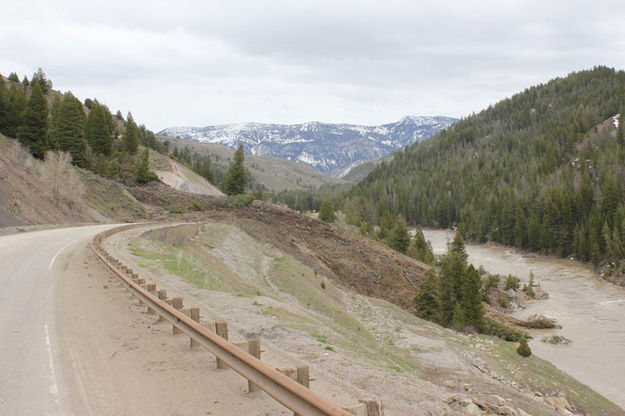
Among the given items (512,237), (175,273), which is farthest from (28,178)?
(512,237)

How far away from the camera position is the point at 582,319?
3956cm

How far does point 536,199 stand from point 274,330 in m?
118

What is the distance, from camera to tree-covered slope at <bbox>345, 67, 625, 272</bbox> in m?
92.6

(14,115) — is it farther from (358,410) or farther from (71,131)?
(358,410)

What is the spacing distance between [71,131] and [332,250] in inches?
1766

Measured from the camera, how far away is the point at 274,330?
10.5 m

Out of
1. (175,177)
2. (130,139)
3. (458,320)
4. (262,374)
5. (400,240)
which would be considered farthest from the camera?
(175,177)

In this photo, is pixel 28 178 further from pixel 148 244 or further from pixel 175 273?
pixel 175 273

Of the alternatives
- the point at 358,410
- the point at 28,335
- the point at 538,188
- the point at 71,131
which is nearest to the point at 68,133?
the point at 71,131

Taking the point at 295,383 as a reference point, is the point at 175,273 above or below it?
below

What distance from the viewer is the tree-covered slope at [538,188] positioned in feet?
304

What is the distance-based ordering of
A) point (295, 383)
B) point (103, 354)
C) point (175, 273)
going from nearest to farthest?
1. point (295, 383)
2. point (103, 354)
3. point (175, 273)

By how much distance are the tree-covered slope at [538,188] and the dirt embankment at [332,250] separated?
52.5 m

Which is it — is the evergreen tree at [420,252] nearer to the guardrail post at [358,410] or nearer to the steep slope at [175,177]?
the steep slope at [175,177]
